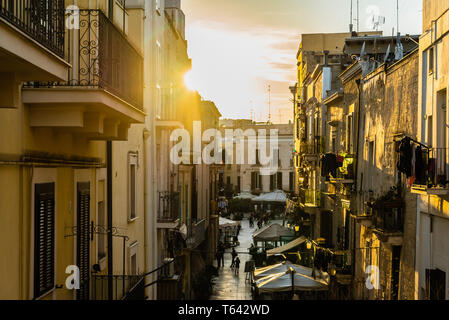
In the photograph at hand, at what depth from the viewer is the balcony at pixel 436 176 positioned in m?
10.7

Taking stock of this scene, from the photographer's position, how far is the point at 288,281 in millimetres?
19250

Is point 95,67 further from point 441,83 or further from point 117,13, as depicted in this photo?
point 441,83

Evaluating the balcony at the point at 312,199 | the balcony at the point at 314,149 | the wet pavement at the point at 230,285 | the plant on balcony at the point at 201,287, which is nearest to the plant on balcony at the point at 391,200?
the wet pavement at the point at 230,285

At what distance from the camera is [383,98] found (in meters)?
17.4

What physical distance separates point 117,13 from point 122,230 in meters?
4.86

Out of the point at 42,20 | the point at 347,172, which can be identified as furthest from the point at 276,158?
the point at 42,20

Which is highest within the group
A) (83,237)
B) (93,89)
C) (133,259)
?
(93,89)

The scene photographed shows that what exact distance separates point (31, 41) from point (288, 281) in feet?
49.2

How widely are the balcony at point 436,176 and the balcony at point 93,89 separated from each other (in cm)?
531

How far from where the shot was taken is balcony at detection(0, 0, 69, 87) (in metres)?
5.32

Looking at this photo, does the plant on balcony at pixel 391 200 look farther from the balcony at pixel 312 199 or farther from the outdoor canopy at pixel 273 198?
the outdoor canopy at pixel 273 198

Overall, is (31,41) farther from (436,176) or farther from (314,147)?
(314,147)

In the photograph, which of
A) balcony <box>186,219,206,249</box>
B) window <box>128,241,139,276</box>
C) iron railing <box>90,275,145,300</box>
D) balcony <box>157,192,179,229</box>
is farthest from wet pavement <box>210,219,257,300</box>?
iron railing <box>90,275,145,300</box>
